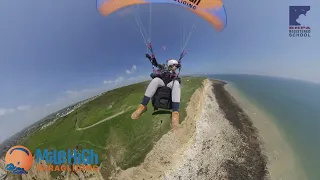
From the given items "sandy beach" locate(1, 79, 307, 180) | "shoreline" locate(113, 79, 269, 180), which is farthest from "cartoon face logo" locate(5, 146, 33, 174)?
"shoreline" locate(113, 79, 269, 180)

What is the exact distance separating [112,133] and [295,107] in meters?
8.38

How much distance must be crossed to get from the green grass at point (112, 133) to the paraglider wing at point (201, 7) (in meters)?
3.96

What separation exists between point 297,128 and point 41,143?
1062 cm

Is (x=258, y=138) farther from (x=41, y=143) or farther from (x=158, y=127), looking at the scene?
(x=41, y=143)

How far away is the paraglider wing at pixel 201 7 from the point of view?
28.7ft

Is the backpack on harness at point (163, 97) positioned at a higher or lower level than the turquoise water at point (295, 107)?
higher

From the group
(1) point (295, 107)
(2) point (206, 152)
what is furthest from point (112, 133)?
(1) point (295, 107)

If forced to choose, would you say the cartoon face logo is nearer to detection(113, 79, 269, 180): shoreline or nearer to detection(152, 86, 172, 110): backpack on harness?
detection(113, 79, 269, 180): shoreline

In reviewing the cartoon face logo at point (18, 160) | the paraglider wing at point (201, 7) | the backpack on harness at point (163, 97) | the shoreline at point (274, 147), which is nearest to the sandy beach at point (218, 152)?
the shoreline at point (274, 147)

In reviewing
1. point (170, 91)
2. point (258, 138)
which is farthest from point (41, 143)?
point (258, 138)

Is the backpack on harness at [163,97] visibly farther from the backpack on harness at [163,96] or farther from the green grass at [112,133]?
the green grass at [112,133]

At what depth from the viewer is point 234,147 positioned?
39.6 feet

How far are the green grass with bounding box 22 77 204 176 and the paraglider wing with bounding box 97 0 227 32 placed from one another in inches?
156

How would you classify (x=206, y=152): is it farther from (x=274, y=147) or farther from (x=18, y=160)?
(x=18, y=160)
